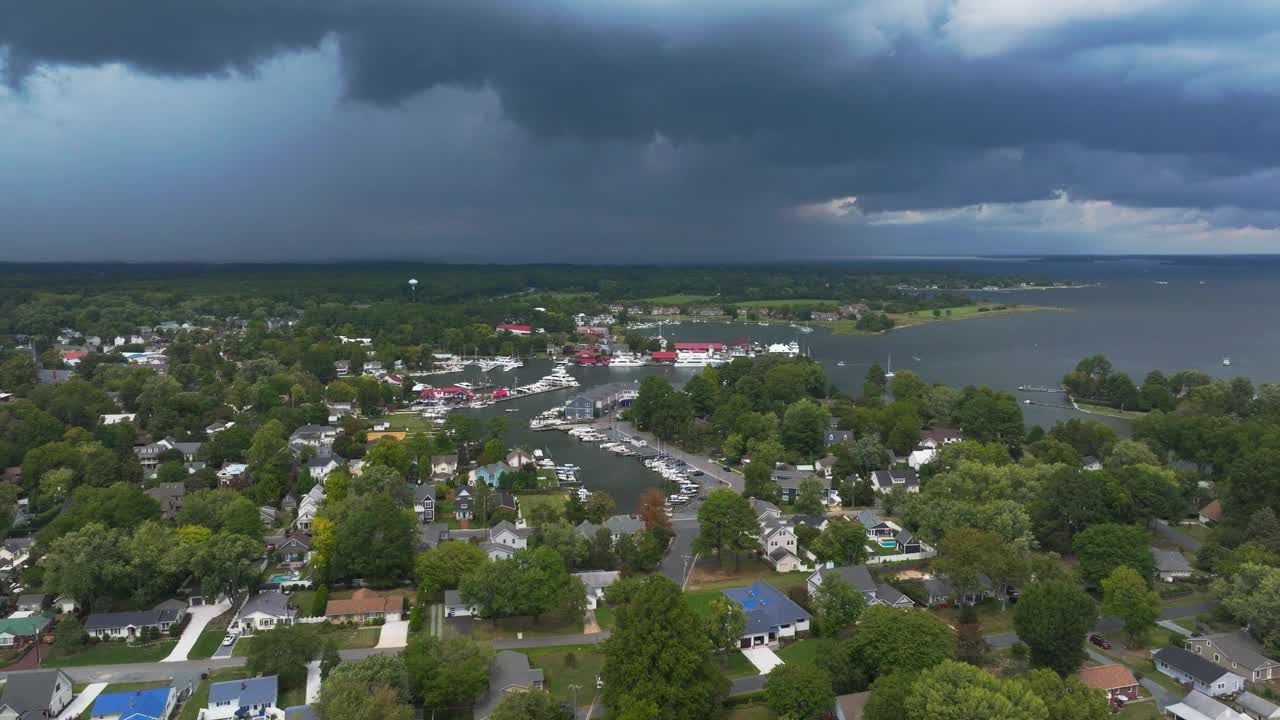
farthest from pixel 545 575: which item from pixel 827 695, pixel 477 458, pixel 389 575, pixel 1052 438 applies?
pixel 1052 438

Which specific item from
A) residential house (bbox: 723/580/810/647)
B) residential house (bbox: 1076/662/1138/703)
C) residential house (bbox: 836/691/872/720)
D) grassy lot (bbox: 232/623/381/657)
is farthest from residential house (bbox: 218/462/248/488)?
residential house (bbox: 1076/662/1138/703)

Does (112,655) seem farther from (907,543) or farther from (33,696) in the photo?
(907,543)

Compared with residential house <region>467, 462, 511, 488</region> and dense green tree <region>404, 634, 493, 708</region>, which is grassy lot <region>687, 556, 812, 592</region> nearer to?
dense green tree <region>404, 634, 493, 708</region>

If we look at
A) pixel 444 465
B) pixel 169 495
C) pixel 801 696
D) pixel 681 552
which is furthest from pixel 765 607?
pixel 169 495

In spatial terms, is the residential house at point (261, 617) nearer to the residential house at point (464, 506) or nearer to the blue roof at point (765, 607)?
the residential house at point (464, 506)

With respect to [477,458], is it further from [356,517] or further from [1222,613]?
[1222,613]
